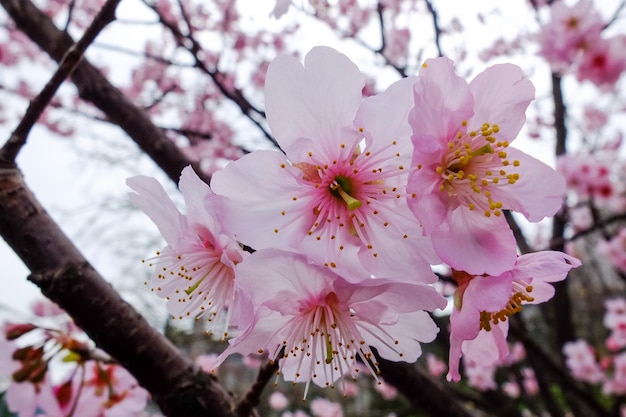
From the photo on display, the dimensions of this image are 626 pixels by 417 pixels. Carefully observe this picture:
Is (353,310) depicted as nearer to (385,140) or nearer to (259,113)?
(385,140)

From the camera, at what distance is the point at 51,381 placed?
1.22 metres

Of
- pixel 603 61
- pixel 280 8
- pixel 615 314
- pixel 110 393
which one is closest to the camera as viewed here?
pixel 280 8

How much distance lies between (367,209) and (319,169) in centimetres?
9

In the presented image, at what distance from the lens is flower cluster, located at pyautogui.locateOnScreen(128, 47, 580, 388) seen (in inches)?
23.4

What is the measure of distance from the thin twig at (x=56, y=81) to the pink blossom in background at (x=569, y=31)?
9.05 feet

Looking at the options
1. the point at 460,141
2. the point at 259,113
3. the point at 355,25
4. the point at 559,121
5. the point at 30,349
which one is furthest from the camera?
the point at 355,25

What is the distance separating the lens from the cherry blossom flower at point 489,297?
0.62 metres

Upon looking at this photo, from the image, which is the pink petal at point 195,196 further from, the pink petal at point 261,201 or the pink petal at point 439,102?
the pink petal at point 439,102

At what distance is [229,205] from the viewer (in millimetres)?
608

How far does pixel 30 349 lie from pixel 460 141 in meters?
1.06

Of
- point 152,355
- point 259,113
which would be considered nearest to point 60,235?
Answer: point 152,355

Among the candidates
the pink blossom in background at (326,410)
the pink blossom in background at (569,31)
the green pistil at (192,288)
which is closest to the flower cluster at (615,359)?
the pink blossom in background at (326,410)

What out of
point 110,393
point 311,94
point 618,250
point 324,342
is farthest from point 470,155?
point 618,250

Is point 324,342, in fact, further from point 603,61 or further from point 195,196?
point 603,61
